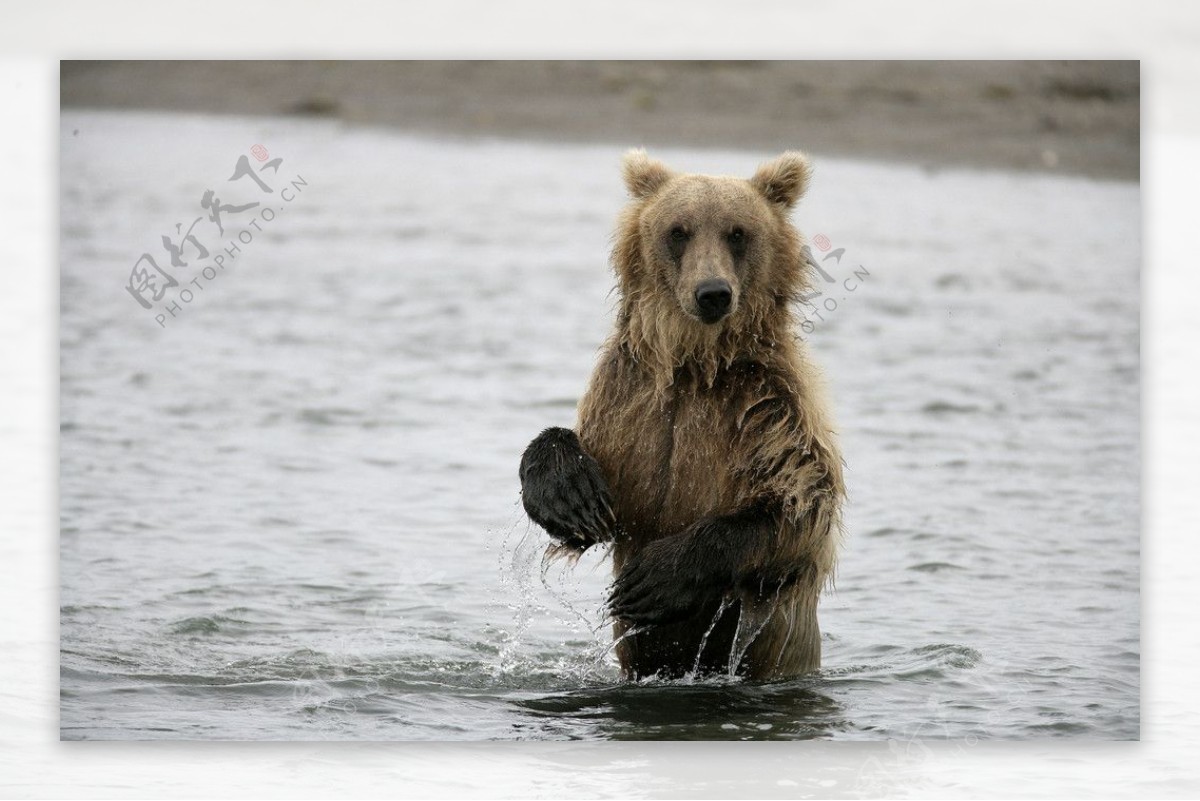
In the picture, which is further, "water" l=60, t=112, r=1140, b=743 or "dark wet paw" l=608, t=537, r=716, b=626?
"water" l=60, t=112, r=1140, b=743

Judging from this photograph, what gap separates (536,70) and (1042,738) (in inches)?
183

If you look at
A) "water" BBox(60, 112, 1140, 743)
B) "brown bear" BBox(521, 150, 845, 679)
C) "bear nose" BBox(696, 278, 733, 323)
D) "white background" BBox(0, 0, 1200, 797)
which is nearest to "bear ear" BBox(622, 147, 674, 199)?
"brown bear" BBox(521, 150, 845, 679)

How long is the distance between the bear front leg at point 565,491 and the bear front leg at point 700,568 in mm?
175

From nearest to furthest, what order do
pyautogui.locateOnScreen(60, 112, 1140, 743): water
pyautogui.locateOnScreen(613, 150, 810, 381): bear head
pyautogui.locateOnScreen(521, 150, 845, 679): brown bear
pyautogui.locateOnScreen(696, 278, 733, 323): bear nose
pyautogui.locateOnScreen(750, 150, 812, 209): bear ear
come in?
pyautogui.locateOnScreen(696, 278, 733, 323): bear nose → pyautogui.locateOnScreen(521, 150, 845, 679): brown bear → pyautogui.locateOnScreen(613, 150, 810, 381): bear head → pyautogui.locateOnScreen(750, 150, 812, 209): bear ear → pyautogui.locateOnScreen(60, 112, 1140, 743): water

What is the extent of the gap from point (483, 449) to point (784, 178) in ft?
10.9

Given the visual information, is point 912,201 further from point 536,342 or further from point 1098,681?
point 1098,681

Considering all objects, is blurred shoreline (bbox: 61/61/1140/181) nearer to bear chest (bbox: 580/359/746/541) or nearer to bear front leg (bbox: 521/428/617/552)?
bear chest (bbox: 580/359/746/541)

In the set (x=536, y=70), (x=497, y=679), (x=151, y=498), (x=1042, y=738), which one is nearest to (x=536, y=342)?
(x=536, y=70)

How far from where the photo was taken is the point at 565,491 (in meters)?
5.96

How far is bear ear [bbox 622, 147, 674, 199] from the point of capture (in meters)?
6.30

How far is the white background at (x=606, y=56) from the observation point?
605 cm

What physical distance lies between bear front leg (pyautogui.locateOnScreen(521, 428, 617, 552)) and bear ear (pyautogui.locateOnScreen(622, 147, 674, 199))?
2.74 ft

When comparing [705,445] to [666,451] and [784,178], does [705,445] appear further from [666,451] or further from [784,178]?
[784,178]

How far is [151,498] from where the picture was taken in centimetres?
802
